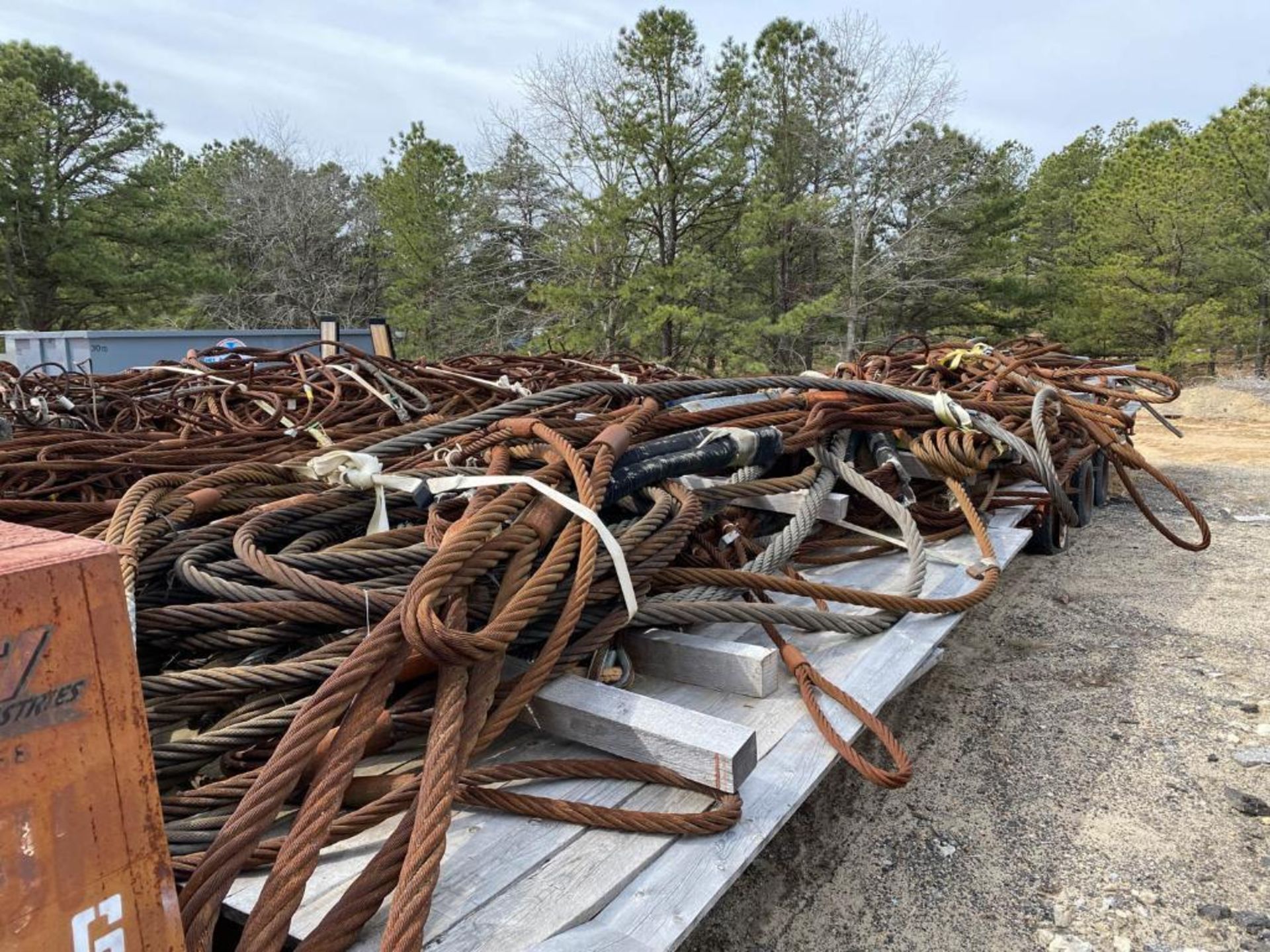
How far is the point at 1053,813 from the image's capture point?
193cm

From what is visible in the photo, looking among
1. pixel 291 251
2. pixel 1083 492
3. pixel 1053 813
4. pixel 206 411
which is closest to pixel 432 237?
pixel 291 251

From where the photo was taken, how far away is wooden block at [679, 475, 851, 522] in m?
2.30

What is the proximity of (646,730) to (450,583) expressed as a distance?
413 millimetres

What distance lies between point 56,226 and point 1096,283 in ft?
80.0

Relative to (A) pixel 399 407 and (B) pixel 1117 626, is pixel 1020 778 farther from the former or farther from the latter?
(A) pixel 399 407

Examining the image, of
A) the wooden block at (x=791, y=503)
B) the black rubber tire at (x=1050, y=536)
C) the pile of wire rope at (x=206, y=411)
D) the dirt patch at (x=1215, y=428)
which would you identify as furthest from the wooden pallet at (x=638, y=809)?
the dirt patch at (x=1215, y=428)

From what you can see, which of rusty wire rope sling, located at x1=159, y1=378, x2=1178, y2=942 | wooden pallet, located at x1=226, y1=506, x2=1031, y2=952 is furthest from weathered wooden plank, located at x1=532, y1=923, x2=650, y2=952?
rusty wire rope sling, located at x1=159, y1=378, x2=1178, y2=942

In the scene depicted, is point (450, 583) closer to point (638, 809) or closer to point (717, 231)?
point (638, 809)

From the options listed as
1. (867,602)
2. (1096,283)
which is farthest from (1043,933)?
(1096,283)

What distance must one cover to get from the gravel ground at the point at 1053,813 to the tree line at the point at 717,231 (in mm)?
13100

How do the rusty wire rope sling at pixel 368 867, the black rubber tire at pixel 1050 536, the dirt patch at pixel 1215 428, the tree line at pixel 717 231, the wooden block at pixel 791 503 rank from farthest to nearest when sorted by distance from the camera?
1. the tree line at pixel 717 231
2. the dirt patch at pixel 1215 428
3. the black rubber tire at pixel 1050 536
4. the wooden block at pixel 791 503
5. the rusty wire rope sling at pixel 368 867

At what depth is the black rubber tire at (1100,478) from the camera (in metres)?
4.56

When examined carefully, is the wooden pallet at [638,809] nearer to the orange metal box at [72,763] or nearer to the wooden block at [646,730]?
the wooden block at [646,730]

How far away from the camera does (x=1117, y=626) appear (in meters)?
3.08
